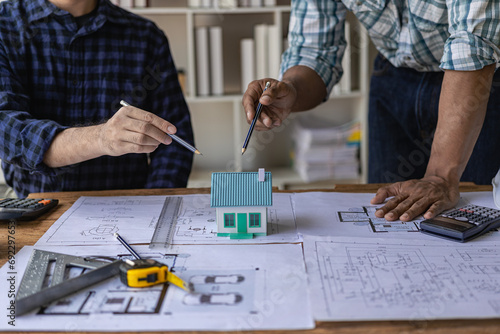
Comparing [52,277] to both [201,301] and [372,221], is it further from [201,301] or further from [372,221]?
[372,221]

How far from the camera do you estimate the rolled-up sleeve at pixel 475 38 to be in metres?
1.08

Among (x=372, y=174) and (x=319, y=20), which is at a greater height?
(x=319, y=20)

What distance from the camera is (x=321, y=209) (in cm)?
106

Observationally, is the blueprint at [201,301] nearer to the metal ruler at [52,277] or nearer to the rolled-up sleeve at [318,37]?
the metal ruler at [52,277]

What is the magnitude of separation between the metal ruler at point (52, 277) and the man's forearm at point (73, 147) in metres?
0.32

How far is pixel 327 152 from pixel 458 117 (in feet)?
4.52

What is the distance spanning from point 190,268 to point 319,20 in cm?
95

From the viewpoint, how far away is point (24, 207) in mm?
1040

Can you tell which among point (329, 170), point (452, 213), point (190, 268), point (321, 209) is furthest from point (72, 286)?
point (329, 170)

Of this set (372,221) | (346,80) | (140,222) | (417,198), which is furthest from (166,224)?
(346,80)

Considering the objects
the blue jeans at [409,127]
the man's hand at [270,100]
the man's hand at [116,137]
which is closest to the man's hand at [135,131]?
the man's hand at [116,137]

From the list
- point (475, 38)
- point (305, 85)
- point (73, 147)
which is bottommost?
point (73, 147)

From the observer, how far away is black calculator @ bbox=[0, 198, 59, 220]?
1011 millimetres

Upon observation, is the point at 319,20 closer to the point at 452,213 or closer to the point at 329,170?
the point at 452,213
